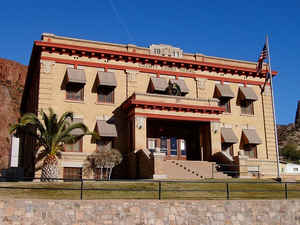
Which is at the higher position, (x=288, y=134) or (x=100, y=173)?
(x=288, y=134)

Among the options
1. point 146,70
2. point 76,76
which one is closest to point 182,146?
point 146,70

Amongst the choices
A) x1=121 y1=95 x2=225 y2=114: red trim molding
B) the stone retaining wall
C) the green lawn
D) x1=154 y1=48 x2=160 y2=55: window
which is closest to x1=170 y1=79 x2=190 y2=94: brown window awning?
x1=121 y1=95 x2=225 y2=114: red trim molding

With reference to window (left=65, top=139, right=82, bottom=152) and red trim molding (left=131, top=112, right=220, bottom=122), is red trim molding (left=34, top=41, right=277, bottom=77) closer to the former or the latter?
red trim molding (left=131, top=112, right=220, bottom=122)

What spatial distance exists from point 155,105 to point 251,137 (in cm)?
1014

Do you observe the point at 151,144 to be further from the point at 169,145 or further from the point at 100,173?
the point at 100,173

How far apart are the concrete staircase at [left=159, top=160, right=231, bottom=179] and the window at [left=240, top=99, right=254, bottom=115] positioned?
369 inches

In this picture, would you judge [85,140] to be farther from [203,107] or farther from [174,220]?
[174,220]

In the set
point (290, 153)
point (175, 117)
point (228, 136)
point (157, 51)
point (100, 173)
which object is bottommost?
point (100, 173)

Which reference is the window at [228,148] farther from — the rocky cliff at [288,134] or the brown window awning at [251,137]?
the rocky cliff at [288,134]

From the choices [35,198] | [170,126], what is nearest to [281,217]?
[35,198]

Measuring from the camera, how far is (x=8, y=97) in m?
107

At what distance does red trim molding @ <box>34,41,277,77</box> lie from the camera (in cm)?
3070

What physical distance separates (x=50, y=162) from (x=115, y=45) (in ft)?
42.4

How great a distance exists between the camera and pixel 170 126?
33062mm
